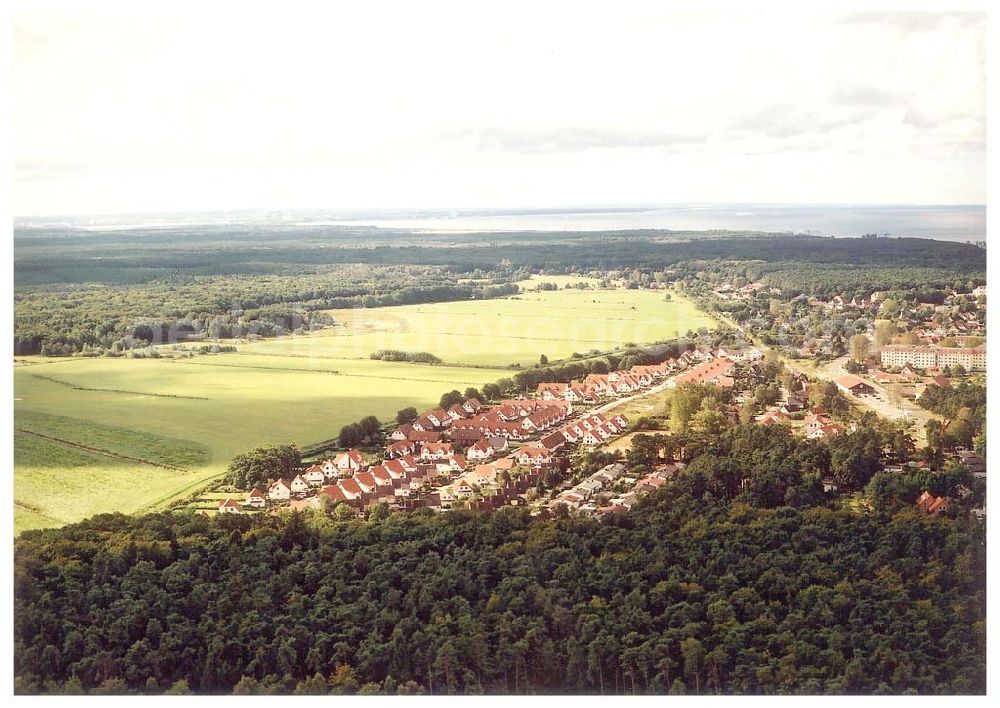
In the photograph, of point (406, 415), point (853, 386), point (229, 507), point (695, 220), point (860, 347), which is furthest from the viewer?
point (695, 220)

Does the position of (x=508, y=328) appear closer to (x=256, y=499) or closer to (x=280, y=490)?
(x=280, y=490)

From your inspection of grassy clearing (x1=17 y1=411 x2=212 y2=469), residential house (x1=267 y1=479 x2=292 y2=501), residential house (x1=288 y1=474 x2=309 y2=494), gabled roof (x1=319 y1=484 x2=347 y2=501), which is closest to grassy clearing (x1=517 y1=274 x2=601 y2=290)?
gabled roof (x1=319 y1=484 x2=347 y2=501)

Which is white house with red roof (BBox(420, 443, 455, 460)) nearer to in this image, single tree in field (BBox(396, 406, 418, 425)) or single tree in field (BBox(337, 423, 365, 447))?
single tree in field (BBox(396, 406, 418, 425))

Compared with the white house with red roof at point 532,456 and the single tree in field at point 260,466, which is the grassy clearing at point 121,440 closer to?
the single tree in field at point 260,466


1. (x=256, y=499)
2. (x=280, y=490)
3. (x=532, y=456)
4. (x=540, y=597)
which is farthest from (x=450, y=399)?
(x=540, y=597)

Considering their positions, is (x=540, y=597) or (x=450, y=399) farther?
(x=450, y=399)

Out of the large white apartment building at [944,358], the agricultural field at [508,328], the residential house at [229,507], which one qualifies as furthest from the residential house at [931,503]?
the residential house at [229,507]
